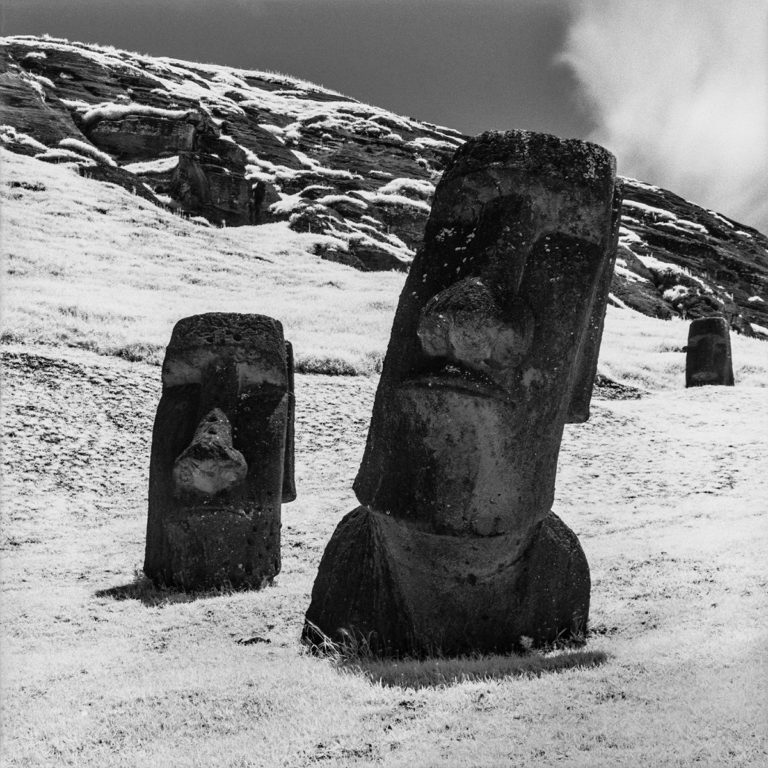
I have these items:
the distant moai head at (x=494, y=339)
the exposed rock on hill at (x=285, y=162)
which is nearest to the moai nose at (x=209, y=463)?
the distant moai head at (x=494, y=339)

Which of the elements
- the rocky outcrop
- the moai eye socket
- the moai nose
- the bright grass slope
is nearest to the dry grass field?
the bright grass slope

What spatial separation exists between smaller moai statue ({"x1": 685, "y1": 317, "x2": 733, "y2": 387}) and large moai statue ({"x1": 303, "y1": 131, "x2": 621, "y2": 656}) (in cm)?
1834

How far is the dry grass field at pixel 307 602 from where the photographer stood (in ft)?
14.3

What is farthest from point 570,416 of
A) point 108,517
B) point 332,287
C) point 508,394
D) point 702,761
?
point 332,287

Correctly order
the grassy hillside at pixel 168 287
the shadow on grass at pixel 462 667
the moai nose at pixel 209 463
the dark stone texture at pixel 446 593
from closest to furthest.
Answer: the shadow on grass at pixel 462 667, the dark stone texture at pixel 446 593, the moai nose at pixel 209 463, the grassy hillside at pixel 168 287

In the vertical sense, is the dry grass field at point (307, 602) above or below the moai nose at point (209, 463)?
below

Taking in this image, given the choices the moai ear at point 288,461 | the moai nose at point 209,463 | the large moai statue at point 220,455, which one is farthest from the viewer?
the moai ear at point 288,461

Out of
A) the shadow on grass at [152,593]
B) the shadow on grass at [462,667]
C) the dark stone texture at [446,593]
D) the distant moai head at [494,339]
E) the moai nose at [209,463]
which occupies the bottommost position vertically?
the shadow on grass at [152,593]

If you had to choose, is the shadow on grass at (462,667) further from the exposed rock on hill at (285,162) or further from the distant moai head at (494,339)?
the exposed rock on hill at (285,162)

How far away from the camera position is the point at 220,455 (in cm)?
819

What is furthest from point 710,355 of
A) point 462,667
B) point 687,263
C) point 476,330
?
point 687,263

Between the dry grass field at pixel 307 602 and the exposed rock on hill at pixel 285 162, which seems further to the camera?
the exposed rock on hill at pixel 285 162

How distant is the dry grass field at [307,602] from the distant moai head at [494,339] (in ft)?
3.51

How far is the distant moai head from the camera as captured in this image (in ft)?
18.7
